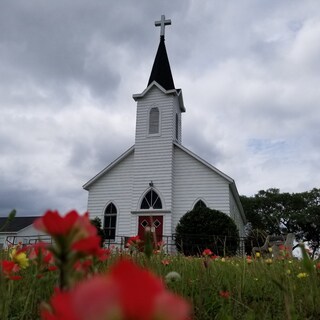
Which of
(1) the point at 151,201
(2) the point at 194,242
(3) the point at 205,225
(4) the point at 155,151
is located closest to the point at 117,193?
(1) the point at 151,201

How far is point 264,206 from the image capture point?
47031 mm

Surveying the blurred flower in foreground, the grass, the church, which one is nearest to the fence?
the church

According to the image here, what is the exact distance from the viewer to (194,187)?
17.5 m

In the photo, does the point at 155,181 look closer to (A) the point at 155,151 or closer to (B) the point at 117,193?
(A) the point at 155,151

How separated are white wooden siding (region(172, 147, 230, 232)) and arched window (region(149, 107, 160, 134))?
6.62ft

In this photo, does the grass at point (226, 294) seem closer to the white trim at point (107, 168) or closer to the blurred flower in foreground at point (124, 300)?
the blurred flower in foreground at point (124, 300)

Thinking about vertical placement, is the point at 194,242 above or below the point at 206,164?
below

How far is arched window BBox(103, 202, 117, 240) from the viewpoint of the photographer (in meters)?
17.9

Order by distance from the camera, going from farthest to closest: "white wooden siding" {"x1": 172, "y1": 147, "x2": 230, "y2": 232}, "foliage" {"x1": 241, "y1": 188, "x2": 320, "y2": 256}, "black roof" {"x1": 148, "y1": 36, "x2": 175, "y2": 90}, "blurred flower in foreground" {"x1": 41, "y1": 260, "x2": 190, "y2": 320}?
"foliage" {"x1": 241, "y1": 188, "x2": 320, "y2": 256} < "black roof" {"x1": 148, "y1": 36, "x2": 175, "y2": 90} < "white wooden siding" {"x1": 172, "y1": 147, "x2": 230, "y2": 232} < "blurred flower in foreground" {"x1": 41, "y1": 260, "x2": 190, "y2": 320}

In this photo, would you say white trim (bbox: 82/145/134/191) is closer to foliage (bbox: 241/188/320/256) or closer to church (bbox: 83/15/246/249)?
church (bbox: 83/15/246/249)

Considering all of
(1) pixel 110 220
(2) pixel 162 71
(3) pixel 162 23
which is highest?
(3) pixel 162 23

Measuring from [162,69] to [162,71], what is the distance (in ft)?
0.78

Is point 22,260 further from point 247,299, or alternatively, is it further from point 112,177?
point 112,177

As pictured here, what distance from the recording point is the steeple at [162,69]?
2088cm
